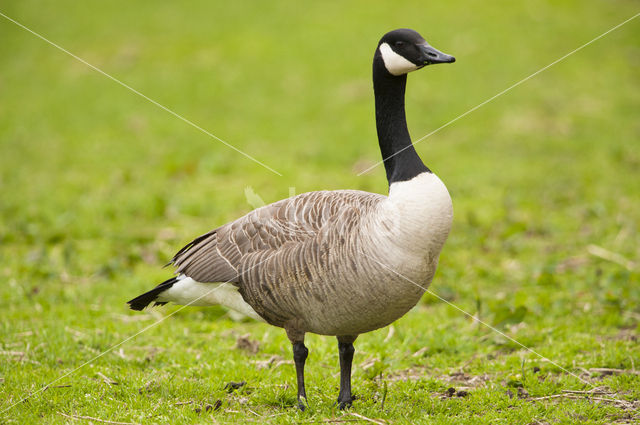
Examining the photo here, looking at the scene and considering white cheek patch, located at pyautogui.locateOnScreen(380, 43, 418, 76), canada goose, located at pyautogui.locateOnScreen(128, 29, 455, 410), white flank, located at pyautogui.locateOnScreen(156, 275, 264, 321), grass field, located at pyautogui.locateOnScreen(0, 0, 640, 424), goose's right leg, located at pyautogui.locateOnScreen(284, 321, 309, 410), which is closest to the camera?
canada goose, located at pyautogui.locateOnScreen(128, 29, 455, 410)

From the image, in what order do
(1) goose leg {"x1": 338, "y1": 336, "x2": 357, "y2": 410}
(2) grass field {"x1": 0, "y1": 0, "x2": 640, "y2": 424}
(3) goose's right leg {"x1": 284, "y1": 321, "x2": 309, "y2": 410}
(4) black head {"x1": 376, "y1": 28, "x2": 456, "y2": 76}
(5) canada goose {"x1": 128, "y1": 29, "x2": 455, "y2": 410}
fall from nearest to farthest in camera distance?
(5) canada goose {"x1": 128, "y1": 29, "x2": 455, "y2": 410}, (4) black head {"x1": 376, "y1": 28, "x2": 456, "y2": 76}, (3) goose's right leg {"x1": 284, "y1": 321, "x2": 309, "y2": 410}, (1) goose leg {"x1": 338, "y1": 336, "x2": 357, "y2": 410}, (2) grass field {"x1": 0, "y1": 0, "x2": 640, "y2": 424}

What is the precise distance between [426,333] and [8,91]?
15957 millimetres

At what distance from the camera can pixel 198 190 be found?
11.6 metres

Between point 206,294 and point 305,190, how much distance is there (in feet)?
19.4

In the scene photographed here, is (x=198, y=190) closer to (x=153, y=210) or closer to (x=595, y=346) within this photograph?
(x=153, y=210)

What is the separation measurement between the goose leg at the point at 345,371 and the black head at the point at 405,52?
6.60ft

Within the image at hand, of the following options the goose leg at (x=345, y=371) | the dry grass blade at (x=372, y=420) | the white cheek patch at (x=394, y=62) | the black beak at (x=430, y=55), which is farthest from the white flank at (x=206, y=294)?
the black beak at (x=430, y=55)

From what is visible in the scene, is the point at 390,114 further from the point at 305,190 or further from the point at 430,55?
the point at 305,190

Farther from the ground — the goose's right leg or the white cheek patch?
the white cheek patch

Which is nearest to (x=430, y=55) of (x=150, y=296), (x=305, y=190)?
(x=150, y=296)

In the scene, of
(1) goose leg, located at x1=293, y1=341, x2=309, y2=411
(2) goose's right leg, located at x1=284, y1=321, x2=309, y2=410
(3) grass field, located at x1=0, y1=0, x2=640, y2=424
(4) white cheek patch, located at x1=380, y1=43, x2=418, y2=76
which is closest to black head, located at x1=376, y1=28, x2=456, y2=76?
(4) white cheek patch, located at x1=380, y1=43, x2=418, y2=76

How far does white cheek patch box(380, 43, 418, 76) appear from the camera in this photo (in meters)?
4.50

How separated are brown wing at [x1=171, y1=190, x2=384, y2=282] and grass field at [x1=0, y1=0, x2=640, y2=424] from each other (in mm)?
672

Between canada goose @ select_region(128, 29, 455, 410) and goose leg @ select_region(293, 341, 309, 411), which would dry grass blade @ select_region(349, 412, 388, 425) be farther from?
goose leg @ select_region(293, 341, 309, 411)
